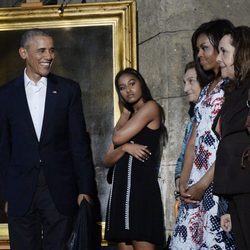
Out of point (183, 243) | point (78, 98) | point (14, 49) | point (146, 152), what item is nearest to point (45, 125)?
point (78, 98)

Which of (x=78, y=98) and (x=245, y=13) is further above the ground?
(x=245, y=13)

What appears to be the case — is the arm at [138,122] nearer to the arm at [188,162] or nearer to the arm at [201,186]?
the arm at [188,162]

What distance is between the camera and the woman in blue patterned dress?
14.4ft

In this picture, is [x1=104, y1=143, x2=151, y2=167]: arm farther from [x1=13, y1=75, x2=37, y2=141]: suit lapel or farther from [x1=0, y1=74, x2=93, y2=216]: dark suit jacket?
[x1=13, y1=75, x2=37, y2=141]: suit lapel

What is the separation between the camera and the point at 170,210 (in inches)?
239

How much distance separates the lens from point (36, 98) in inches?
204

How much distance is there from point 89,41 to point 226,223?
3011 millimetres

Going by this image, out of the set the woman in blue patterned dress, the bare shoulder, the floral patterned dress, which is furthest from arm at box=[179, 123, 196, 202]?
the bare shoulder

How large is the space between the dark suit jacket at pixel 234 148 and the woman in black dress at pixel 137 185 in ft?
5.65

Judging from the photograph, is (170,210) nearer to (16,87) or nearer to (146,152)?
(146,152)

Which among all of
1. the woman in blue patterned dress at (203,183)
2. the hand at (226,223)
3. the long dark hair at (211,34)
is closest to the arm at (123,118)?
the long dark hair at (211,34)

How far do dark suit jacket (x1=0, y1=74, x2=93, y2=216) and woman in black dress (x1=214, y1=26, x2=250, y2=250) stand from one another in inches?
53.0

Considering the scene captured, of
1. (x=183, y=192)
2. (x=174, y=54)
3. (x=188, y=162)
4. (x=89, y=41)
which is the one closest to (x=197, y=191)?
(x=183, y=192)

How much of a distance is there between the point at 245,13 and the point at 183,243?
237cm
